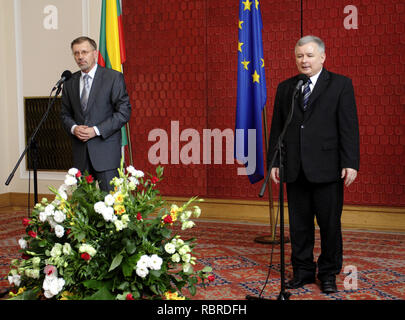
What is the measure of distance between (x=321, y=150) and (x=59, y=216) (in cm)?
178

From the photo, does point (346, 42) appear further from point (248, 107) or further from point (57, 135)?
point (57, 135)

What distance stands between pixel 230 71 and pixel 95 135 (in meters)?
2.76

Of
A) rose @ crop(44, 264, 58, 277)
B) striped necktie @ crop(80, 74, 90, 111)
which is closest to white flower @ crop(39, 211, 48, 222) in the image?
rose @ crop(44, 264, 58, 277)

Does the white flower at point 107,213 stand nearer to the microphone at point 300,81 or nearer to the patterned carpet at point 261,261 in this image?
the patterned carpet at point 261,261

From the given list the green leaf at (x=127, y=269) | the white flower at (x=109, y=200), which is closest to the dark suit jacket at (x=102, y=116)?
the white flower at (x=109, y=200)

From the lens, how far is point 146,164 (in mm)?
6711

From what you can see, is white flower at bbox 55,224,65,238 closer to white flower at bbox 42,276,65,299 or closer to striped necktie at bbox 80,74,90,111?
white flower at bbox 42,276,65,299

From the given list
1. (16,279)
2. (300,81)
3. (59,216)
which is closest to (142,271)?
(59,216)

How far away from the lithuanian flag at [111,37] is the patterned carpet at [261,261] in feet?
6.80

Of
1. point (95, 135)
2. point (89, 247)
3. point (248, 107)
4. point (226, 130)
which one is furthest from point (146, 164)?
point (89, 247)

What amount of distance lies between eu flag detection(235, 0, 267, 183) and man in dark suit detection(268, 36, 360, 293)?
136cm

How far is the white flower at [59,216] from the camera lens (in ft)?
8.32

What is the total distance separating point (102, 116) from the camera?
4070 millimetres

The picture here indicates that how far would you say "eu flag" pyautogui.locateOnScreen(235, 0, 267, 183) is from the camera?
194 inches
